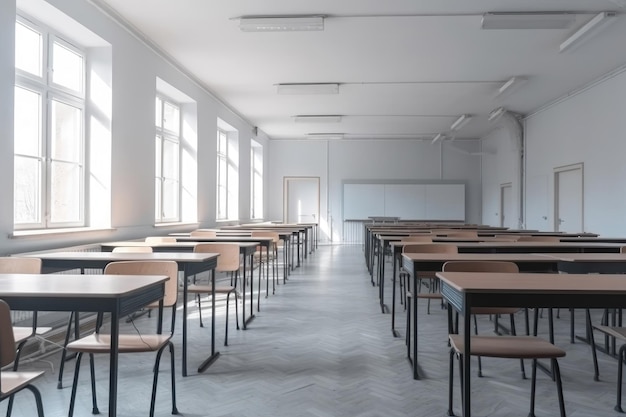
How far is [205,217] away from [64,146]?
400cm

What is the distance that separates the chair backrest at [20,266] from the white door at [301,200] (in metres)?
13.1

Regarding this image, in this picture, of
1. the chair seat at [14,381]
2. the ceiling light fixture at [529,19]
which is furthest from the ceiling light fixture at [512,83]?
the chair seat at [14,381]

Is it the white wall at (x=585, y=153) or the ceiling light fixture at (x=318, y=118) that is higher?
the ceiling light fixture at (x=318, y=118)

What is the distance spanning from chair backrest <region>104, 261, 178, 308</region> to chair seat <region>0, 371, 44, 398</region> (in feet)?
3.07

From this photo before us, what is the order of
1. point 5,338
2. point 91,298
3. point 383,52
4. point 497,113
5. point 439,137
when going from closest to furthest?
1. point 5,338
2. point 91,298
3. point 383,52
4. point 497,113
5. point 439,137

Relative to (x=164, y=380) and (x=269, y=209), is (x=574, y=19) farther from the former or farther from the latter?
(x=269, y=209)

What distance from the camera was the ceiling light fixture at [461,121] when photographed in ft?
38.8

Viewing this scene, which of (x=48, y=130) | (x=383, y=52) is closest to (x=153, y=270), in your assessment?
(x=48, y=130)

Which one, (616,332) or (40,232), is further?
(40,232)

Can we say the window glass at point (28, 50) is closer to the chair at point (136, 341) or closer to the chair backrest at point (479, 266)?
the chair at point (136, 341)

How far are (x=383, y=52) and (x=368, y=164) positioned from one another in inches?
341

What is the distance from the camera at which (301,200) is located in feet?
52.4

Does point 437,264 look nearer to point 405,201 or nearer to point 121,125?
point 121,125

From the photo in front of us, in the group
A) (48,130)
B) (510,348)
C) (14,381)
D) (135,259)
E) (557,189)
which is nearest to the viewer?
(14,381)
